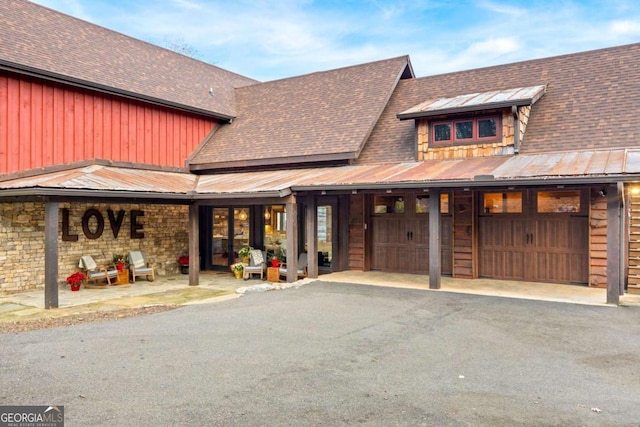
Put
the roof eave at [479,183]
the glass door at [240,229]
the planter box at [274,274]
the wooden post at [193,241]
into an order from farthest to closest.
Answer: the glass door at [240,229], the planter box at [274,274], the wooden post at [193,241], the roof eave at [479,183]

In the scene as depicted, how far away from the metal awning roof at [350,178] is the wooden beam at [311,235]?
0.61m

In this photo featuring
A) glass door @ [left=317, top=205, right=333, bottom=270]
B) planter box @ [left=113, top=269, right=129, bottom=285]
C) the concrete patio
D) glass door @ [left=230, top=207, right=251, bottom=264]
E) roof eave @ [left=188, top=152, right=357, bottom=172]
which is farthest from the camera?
glass door @ [left=230, top=207, right=251, bottom=264]

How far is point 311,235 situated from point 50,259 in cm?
534

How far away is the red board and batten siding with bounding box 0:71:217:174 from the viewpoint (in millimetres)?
9867

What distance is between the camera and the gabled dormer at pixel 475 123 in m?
10.2

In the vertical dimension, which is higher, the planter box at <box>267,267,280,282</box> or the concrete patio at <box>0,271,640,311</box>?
the planter box at <box>267,267,280,282</box>

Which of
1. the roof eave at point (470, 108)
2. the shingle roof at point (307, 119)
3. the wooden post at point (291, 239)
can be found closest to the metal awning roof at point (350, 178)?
the wooden post at point (291, 239)

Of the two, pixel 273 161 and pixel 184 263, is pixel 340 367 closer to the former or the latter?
pixel 273 161

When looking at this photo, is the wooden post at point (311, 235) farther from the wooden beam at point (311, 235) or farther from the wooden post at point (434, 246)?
the wooden post at point (434, 246)

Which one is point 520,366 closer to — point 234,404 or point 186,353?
point 234,404

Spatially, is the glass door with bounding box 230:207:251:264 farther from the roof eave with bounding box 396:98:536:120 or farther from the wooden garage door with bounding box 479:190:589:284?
the wooden garage door with bounding box 479:190:589:284

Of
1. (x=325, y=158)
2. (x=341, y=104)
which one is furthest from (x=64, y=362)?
(x=341, y=104)

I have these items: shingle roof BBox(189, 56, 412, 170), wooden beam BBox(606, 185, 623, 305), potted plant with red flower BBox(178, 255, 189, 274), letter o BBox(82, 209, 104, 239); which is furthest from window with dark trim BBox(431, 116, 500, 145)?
letter o BBox(82, 209, 104, 239)

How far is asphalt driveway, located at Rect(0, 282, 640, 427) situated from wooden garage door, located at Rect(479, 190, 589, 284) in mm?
2459
